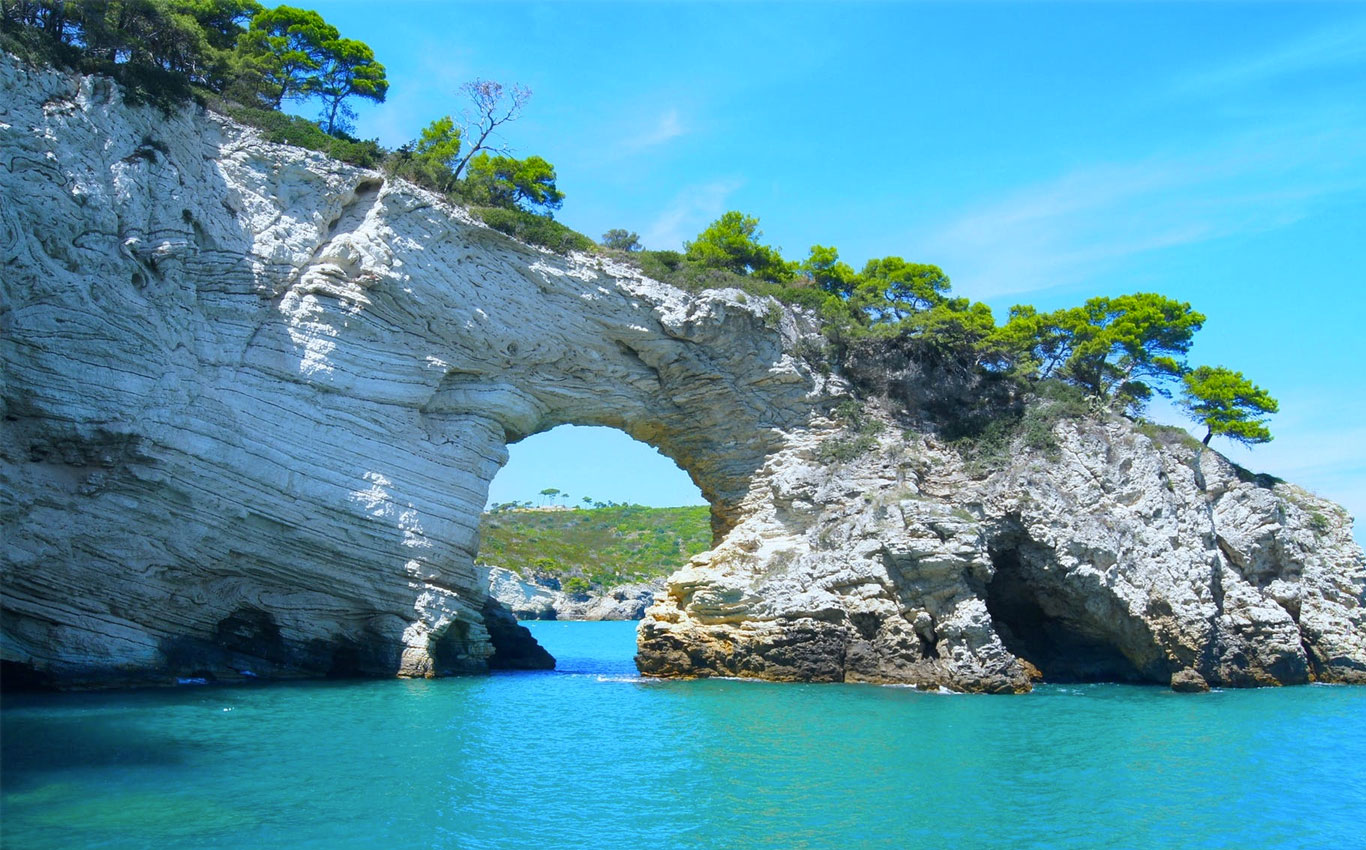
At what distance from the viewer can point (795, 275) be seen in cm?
3522

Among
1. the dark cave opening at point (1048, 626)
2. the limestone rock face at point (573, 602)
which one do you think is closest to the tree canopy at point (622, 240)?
the dark cave opening at point (1048, 626)

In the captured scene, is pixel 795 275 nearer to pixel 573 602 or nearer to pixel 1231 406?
pixel 1231 406

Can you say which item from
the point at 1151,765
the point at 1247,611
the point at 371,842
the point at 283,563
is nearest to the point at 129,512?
the point at 283,563

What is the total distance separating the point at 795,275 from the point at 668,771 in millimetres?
23199

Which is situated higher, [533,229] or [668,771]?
[533,229]

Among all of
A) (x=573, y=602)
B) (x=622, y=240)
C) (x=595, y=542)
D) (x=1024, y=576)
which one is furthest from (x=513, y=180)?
(x=595, y=542)

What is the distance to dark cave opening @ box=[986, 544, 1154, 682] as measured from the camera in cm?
2722

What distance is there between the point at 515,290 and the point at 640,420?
571 cm

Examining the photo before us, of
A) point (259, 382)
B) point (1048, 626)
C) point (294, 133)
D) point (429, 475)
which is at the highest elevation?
point (294, 133)

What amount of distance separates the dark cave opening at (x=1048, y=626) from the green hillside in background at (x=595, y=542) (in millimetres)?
49475

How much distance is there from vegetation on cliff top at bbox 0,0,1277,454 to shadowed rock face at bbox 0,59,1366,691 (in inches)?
43.0

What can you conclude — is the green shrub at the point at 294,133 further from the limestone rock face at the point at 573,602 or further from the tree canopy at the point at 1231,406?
the limestone rock face at the point at 573,602

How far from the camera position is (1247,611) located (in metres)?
27.3

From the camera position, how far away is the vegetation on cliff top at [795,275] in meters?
26.4
